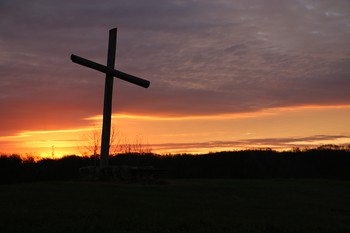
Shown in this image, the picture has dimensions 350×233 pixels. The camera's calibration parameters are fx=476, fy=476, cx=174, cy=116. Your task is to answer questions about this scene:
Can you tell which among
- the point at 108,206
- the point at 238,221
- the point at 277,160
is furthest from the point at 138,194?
the point at 277,160

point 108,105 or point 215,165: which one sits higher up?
point 108,105

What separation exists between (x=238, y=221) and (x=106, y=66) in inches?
457

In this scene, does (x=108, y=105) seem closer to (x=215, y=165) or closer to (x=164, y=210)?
(x=164, y=210)

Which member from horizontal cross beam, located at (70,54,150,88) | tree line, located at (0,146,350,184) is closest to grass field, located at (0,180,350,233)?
horizontal cross beam, located at (70,54,150,88)

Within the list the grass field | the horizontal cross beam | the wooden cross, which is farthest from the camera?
the wooden cross

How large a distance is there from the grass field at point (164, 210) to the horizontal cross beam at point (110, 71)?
5306 mm

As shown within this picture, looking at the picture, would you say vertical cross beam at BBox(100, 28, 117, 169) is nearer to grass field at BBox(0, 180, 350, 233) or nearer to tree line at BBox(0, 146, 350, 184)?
grass field at BBox(0, 180, 350, 233)

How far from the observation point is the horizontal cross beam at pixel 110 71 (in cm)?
2095

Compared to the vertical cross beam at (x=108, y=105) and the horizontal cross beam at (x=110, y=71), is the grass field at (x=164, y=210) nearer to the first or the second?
the vertical cross beam at (x=108, y=105)

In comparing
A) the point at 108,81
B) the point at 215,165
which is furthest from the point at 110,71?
the point at 215,165

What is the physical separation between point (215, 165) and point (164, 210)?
33.8 meters

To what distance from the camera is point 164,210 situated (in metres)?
13.8

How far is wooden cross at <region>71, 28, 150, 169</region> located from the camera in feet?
71.2

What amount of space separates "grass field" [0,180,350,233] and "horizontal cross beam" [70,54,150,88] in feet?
17.4
